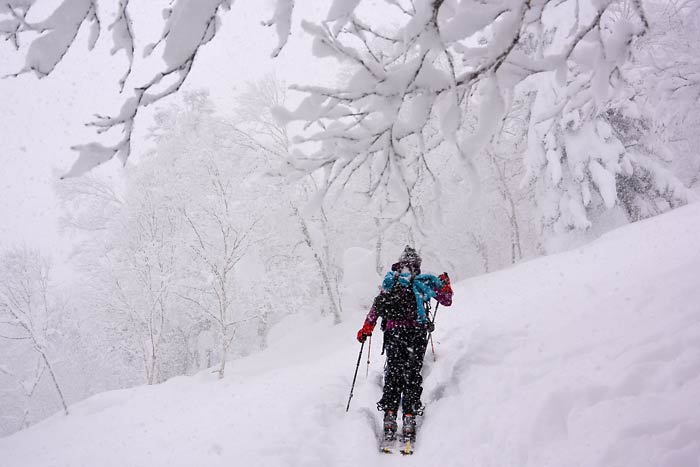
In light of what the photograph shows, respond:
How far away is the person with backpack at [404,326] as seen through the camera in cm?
466

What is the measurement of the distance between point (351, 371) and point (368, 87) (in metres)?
5.79

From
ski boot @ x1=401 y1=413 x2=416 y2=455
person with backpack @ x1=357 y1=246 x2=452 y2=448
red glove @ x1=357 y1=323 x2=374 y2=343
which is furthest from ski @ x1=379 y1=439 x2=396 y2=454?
red glove @ x1=357 y1=323 x2=374 y2=343

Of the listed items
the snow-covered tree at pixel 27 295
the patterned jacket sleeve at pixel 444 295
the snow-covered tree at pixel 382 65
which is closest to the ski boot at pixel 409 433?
the patterned jacket sleeve at pixel 444 295

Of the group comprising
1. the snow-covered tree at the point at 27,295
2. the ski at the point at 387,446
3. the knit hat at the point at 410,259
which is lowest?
the ski at the point at 387,446

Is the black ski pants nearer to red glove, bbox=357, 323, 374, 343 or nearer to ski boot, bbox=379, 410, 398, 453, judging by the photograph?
ski boot, bbox=379, 410, 398, 453

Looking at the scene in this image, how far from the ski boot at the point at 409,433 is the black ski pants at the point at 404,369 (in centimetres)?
10

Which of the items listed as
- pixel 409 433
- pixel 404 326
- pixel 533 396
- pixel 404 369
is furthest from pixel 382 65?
pixel 409 433

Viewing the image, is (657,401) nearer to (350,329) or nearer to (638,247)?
(638,247)

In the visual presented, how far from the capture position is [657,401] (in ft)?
8.79

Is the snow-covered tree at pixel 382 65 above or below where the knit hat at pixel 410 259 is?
above

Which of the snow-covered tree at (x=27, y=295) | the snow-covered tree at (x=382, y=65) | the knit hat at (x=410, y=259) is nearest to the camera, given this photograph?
the snow-covered tree at (x=382, y=65)

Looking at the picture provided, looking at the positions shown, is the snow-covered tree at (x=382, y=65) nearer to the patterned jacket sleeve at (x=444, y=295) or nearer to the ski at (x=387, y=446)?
the patterned jacket sleeve at (x=444, y=295)

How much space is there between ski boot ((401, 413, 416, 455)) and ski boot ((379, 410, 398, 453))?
121 mm

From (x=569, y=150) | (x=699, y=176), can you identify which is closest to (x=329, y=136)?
(x=569, y=150)
